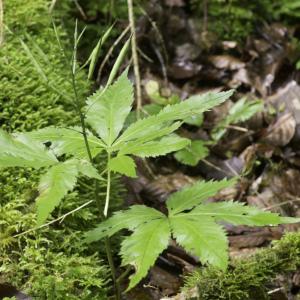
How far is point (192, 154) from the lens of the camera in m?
3.27

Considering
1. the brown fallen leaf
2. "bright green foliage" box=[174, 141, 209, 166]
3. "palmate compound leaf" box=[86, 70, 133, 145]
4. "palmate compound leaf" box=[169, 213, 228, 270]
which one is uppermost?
"palmate compound leaf" box=[86, 70, 133, 145]

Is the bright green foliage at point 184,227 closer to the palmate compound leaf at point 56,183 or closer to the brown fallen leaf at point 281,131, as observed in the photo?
the palmate compound leaf at point 56,183

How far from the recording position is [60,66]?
2830mm

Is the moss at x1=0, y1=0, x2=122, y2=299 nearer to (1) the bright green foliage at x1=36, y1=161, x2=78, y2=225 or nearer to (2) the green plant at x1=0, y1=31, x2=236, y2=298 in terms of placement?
(2) the green plant at x1=0, y1=31, x2=236, y2=298

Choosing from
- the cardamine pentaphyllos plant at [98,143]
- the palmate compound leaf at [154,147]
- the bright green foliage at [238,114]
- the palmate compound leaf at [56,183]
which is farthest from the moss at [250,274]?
the bright green foliage at [238,114]

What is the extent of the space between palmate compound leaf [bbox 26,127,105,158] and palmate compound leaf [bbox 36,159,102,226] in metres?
0.13

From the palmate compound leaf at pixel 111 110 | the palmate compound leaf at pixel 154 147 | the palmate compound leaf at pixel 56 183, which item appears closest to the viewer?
the palmate compound leaf at pixel 56 183

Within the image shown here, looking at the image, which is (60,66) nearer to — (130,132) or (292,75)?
(130,132)

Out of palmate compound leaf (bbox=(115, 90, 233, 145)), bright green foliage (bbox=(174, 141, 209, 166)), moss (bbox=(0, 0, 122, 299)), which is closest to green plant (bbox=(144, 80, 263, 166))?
bright green foliage (bbox=(174, 141, 209, 166))

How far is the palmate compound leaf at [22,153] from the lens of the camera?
1.35 metres

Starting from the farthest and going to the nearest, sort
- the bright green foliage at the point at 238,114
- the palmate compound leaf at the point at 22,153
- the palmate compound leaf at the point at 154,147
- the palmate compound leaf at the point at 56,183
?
1. the bright green foliage at the point at 238,114
2. the palmate compound leaf at the point at 154,147
3. the palmate compound leaf at the point at 22,153
4. the palmate compound leaf at the point at 56,183

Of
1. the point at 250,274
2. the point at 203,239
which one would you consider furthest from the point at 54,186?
the point at 250,274

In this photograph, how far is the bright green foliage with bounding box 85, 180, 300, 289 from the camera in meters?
1.29

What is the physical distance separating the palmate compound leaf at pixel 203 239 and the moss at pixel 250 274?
0.40 m
